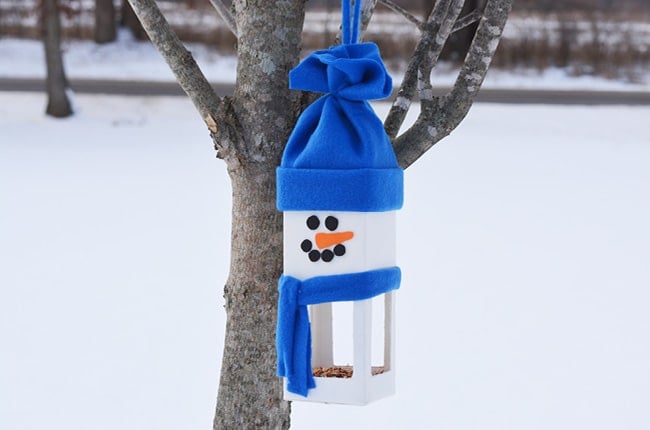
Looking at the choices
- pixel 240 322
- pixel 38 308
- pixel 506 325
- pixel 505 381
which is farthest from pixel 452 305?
pixel 240 322

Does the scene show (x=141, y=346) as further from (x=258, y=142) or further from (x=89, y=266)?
(x=258, y=142)

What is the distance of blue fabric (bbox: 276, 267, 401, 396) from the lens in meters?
2.17

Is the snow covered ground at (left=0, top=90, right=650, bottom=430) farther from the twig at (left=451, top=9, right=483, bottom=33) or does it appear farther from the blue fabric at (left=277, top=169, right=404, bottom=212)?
the blue fabric at (left=277, top=169, right=404, bottom=212)

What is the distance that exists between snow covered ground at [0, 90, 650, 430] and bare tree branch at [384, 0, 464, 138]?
2057 mm

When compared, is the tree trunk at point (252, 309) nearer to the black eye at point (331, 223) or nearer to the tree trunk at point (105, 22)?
the black eye at point (331, 223)

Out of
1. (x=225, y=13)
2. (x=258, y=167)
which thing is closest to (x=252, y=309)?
(x=258, y=167)

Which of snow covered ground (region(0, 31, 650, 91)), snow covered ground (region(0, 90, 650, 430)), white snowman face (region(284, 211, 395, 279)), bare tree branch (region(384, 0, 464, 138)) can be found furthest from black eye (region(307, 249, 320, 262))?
snow covered ground (region(0, 31, 650, 91))

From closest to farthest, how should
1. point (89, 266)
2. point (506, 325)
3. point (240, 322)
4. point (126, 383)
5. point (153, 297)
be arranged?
point (240, 322) → point (126, 383) → point (506, 325) → point (153, 297) → point (89, 266)

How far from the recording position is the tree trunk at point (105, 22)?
2170 centimetres

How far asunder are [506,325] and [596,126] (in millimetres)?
8963

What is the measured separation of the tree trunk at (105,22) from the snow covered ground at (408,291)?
10.7m

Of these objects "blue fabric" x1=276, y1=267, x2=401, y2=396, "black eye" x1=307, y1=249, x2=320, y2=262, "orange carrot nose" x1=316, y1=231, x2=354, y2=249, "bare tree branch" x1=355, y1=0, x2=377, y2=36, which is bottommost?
"blue fabric" x1=276, y1=267, x2=401, y2=396

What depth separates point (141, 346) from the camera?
527cm

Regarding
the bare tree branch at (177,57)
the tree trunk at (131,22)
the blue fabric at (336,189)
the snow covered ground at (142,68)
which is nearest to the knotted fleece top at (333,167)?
the blue fabric at (336,189)
